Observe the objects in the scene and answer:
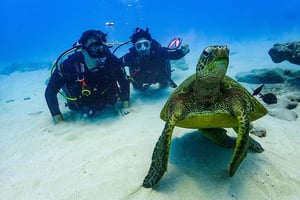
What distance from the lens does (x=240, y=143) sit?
8.46ft

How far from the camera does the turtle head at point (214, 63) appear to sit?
253cm

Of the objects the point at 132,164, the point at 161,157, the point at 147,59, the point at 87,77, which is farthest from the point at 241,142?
the point at 147,59

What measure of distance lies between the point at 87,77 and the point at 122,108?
1480 mm

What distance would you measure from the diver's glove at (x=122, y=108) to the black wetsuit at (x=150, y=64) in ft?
4.60

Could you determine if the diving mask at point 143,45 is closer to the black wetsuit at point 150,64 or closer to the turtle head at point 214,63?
the black wetsuit at point 150,64

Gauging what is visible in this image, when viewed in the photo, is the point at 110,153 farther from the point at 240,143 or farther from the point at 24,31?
the point at 24,31

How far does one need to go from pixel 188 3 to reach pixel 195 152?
152203 millimetres

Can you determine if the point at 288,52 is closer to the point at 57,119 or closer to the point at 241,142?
the point at 241,142

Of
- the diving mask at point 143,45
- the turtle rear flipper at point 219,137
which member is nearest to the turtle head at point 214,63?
the turtle rear flipper at point 219,137

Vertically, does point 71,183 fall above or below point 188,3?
below

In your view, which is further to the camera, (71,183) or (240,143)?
(71,183)

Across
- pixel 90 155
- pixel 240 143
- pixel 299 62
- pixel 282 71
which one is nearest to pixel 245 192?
pixel 240 143

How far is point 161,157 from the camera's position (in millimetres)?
2773

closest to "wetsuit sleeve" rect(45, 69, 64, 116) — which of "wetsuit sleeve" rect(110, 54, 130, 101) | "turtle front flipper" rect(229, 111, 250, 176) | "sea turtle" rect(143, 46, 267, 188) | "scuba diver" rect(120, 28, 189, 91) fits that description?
"wetsuit sleeve" rect(110, 54, 130, 101)
